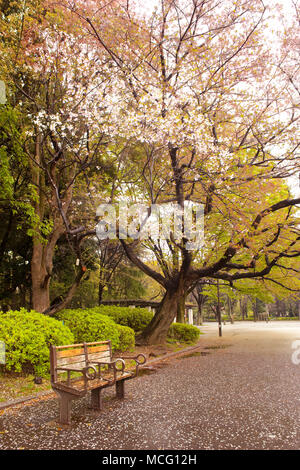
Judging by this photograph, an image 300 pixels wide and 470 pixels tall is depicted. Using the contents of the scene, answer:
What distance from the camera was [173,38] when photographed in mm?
9773

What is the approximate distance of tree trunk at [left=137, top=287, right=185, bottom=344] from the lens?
48.3ft

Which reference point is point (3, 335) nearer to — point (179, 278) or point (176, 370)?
point (176, 370)

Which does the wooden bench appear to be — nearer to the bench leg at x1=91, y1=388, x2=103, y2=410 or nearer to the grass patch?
the bench leg at x1=91, y1=388, x2=103, y2=410

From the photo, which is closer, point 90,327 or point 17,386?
point 17,386

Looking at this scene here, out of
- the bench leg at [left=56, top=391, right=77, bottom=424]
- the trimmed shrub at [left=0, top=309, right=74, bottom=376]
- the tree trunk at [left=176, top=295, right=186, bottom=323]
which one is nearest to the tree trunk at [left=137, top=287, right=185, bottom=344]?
the tree trunk at [left=176, top=295, right=186, bottom=323]

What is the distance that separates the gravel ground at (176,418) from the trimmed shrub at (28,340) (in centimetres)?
128

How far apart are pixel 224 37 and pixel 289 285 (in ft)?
42.2

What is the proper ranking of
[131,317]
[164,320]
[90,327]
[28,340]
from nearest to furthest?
[28,340] → [90,327] → [164,320] → [131,317]

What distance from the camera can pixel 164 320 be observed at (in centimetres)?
1490

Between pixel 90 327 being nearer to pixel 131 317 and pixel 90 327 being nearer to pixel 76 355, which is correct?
pixel 76 355

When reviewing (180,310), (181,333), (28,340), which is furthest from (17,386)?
(180,310)

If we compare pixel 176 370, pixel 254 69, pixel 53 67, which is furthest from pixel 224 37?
pixel 176 370

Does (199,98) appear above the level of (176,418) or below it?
above

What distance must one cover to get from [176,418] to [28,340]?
163 inches
